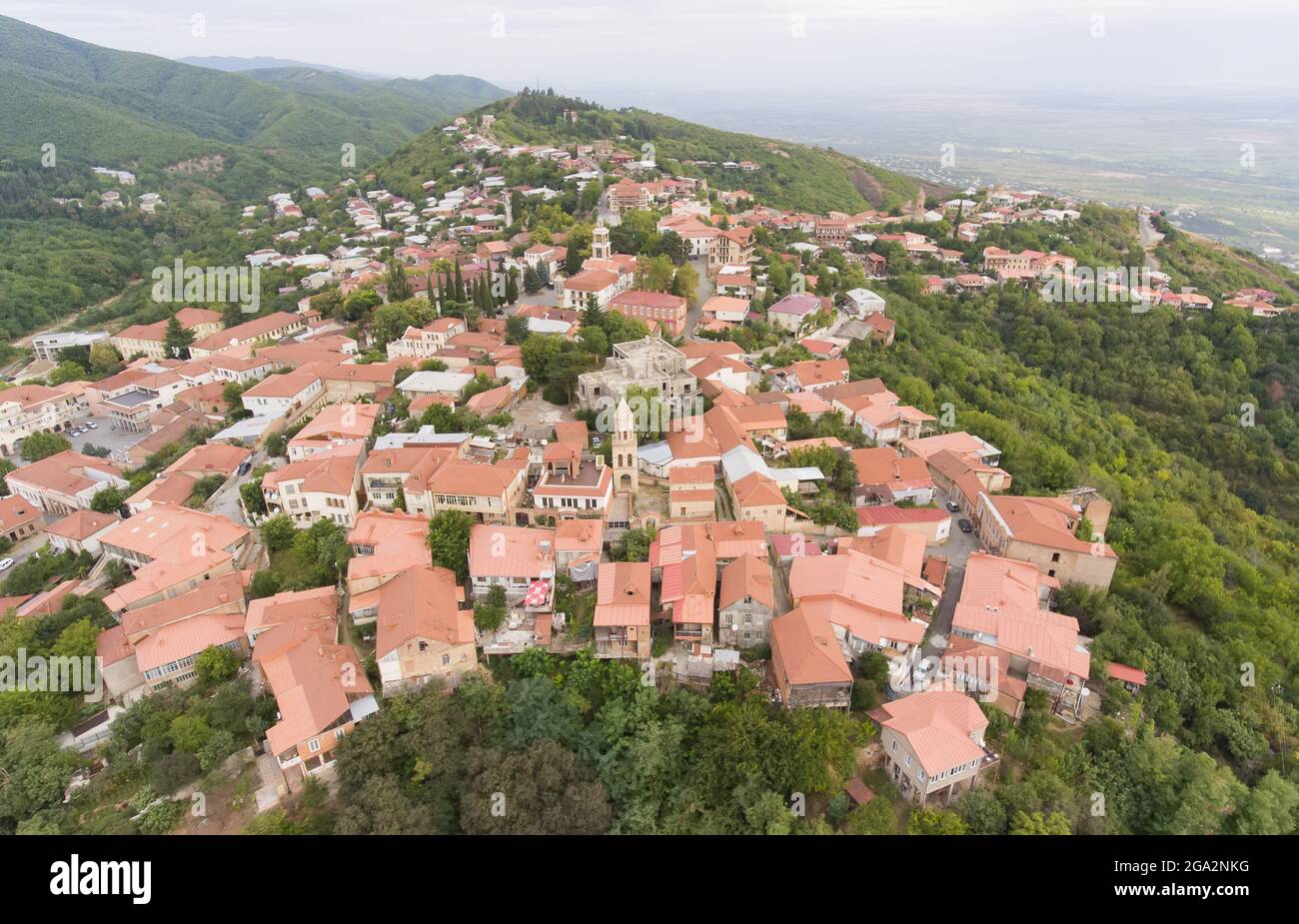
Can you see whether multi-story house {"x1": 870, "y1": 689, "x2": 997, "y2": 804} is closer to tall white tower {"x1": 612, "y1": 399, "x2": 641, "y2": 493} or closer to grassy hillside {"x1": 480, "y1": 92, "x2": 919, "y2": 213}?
tall white tower {"x1": 612, "y1": 399, "x2": 641, "y2": 493}

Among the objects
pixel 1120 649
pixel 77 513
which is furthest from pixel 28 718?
pixel 1120 649

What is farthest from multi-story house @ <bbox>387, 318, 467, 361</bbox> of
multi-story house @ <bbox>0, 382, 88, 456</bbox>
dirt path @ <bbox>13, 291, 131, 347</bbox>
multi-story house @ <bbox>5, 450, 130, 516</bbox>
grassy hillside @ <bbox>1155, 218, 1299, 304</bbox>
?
grassy hillside @ <bbox>1155, 218, 1299, 304</bbox>

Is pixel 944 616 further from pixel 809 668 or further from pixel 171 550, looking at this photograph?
pixel 171 550

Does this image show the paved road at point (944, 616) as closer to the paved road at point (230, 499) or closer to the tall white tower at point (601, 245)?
the paved road at point (230, 499)

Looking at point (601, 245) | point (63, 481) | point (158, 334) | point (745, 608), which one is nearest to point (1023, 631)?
point (745, 608)

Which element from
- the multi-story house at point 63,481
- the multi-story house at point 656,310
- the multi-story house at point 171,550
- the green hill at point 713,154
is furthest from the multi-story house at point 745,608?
the green hill at point 713,154

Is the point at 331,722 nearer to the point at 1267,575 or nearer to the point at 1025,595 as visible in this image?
the point at 1025,595
